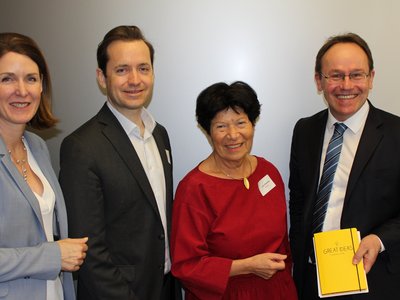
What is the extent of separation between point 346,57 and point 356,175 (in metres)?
0.61

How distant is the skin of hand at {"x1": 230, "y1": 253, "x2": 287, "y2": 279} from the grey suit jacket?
83 centimetres

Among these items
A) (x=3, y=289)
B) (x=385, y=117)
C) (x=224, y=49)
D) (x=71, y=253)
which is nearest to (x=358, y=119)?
(x=385, y=117)

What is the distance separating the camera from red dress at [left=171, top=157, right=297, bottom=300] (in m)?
2.05

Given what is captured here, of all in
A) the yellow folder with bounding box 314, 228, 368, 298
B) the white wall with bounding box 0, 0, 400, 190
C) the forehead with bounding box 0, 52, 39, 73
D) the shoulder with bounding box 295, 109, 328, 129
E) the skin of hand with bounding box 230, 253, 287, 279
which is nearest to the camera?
the forehead with bounding box 0, 52, 39, 73

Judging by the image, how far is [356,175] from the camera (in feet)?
6.81

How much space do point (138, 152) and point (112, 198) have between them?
1.00ft

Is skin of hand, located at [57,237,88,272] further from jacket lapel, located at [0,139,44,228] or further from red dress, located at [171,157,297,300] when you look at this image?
red dress, located at [171,157,297,300]

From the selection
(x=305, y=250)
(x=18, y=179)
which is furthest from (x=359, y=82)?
(x=18, y=179)

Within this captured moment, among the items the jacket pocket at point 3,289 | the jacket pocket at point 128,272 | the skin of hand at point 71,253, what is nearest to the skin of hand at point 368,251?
the jacket pocket at point 128,272

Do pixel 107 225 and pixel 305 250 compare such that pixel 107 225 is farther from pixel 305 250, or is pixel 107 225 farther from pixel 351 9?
pixel 351 9

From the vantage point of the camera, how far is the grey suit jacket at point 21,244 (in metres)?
1.59

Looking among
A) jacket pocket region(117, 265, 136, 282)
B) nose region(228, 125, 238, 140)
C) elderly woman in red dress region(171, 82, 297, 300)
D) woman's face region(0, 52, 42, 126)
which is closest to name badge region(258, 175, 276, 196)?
elderly woman in red dress region(171, 82, 297, 300)

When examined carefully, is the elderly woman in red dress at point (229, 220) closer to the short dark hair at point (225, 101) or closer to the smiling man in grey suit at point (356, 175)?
the short dark hair at point (225, 101)

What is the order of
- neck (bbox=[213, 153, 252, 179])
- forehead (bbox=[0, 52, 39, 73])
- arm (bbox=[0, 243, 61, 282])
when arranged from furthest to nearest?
neck (bbox=[213, 153, 252, 179]) < forehead (bbox=[0, 52, 39, 73]) < arm (bbox=[0, 243, 61, 282])
